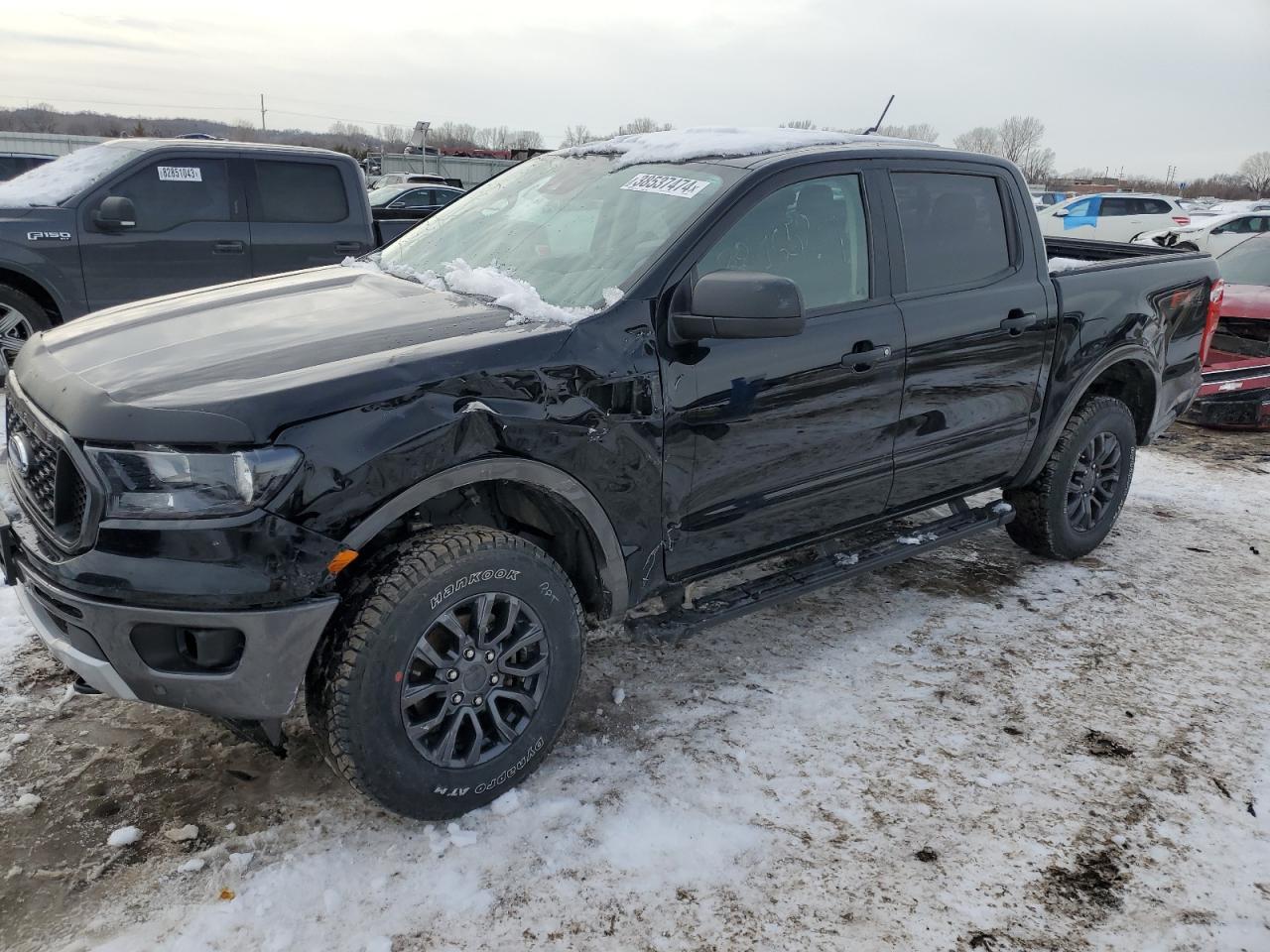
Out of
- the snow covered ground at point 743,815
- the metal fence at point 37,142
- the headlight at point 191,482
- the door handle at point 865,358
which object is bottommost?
the snow covered ground at point 743,815

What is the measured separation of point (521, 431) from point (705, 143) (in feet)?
5.12

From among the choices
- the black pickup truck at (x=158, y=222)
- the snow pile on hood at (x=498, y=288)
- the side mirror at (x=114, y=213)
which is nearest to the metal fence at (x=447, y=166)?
the black pickup truck at (x=158, y=222)

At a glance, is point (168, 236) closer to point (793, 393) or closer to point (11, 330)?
point (11, 330)

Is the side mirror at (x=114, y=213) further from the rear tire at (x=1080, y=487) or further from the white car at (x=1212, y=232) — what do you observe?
the white car at (x=1212, y=232)

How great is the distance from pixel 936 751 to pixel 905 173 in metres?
2.15

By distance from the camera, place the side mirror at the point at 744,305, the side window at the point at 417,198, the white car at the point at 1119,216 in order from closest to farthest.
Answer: the side mirror at the point at 744,305
the side window at the point at 417,198
the white car at the point at 1119,216

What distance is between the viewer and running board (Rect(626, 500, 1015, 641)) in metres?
3.16

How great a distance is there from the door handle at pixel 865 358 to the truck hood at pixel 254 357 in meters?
1.11

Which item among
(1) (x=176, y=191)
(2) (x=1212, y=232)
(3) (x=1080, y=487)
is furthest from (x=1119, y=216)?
(1) (x=176, y=191)

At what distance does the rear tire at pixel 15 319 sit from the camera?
6.79 metres

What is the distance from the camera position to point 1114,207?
68.2 ft

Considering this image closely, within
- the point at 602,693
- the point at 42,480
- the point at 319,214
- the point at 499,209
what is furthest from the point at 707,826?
the point at 319,214

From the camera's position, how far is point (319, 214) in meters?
7.73

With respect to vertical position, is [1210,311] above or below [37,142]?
above
